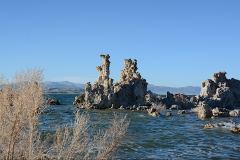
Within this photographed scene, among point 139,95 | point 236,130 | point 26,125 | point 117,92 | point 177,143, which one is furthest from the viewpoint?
point 139,95

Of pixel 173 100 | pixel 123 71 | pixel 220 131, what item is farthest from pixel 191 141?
pixel 123 71

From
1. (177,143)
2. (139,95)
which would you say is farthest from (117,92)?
(177,143)

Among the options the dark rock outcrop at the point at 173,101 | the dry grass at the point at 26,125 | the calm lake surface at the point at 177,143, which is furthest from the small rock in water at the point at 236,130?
the dark rock outcrop at the point at 173,101

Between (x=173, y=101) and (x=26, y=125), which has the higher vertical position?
(x=173, y=101)

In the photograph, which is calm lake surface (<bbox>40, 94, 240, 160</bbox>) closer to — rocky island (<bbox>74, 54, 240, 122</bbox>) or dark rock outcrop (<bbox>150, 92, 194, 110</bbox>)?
rocky island (<bbox>74, 54, 240, 122</bbox>)

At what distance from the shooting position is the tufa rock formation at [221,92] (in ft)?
341

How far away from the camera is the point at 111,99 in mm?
99125

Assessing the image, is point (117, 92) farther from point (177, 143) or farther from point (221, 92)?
point (177, 143)

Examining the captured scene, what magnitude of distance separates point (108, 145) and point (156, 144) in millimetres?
23906

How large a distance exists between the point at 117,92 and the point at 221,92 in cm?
2251

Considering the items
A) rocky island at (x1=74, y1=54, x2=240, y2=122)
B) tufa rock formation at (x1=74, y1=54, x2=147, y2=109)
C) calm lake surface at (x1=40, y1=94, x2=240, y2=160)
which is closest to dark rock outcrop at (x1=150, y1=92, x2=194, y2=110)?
rocky island at (x1=74, y1=54, x2=240, y2=122)

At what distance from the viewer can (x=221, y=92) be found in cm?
10500

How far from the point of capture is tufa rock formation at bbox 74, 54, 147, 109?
324 ft

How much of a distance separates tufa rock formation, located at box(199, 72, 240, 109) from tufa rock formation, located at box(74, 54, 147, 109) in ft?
45.9
